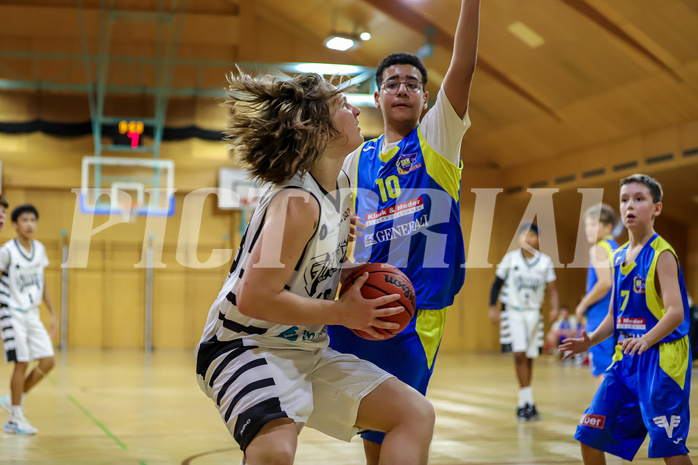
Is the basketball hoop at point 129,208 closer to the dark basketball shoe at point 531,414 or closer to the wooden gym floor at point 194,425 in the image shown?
the wooden gym floor at point 194,425

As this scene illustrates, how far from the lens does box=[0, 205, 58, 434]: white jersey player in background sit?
6.49 meters

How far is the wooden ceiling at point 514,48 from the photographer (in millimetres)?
12086

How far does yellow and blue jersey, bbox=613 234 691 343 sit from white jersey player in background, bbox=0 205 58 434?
15.7 ft

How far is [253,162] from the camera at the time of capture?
103 inches

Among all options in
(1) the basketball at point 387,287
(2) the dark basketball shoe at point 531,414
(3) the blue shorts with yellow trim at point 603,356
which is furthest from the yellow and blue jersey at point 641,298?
(2) the dark basketball shoe at point 531,414

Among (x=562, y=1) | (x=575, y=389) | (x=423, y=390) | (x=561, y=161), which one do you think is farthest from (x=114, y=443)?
(x=561, y=161)

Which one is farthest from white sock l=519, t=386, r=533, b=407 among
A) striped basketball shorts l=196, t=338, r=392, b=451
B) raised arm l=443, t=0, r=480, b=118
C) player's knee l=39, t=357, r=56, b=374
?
striped basketball shorts l=196, t=338, r=392, b=451

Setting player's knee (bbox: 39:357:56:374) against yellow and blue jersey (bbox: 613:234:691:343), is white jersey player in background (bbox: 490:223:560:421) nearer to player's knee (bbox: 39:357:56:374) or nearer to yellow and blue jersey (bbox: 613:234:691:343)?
yellow and blue jersey (bbox: 613:234:691:343)

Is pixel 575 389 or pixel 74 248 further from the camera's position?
pixel 74 248

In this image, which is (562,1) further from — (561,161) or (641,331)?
(641,331)

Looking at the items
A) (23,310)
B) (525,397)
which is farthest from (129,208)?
(525,397)

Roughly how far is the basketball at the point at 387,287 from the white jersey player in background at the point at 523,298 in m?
4.89

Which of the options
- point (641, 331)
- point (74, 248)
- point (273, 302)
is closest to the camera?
point (273, 302)

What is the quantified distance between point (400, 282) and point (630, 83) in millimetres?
11578
